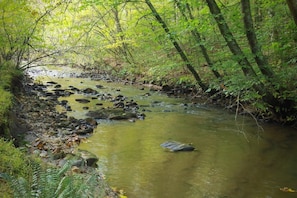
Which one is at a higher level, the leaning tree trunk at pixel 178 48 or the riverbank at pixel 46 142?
the leaning tree trunk at pixel 178 48

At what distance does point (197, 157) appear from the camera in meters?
7.54

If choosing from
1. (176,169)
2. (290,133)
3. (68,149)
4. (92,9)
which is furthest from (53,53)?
(92,9)

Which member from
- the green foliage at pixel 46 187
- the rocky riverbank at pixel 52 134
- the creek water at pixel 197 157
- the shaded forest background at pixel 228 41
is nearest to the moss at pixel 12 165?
the green foliage at pixel 46 187

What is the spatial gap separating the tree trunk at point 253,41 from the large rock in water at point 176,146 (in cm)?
327

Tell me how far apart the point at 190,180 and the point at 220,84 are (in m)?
5.76

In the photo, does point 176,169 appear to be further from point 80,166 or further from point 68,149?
point 68,149

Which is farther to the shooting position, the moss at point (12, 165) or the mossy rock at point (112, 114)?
the mossy rock at point (112, 114)

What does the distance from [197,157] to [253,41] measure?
384 centimetres

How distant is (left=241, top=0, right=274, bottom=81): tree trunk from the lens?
8688 mm

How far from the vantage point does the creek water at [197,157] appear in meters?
5.88

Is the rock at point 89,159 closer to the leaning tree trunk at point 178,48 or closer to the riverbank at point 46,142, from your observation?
the riverbank at point 46,142

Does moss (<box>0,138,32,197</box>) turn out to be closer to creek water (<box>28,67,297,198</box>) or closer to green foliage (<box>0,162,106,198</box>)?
green foliage (<box>0,162,106,198</box>)

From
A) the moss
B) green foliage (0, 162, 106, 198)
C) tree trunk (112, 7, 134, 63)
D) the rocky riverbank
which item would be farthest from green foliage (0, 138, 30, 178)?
tree trunk (112, 7, 134, 63)

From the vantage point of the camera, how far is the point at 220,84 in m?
11.2
